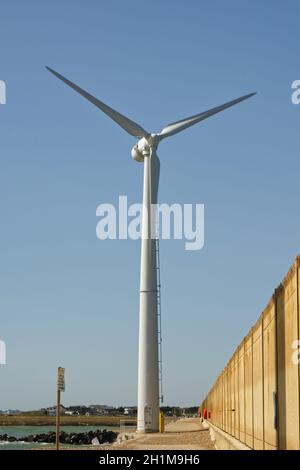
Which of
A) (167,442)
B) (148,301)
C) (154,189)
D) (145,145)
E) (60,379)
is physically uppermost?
(145,145)

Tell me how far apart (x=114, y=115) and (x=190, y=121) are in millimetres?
4645

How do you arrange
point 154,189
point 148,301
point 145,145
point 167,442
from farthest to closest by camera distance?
point 145,145
point 154,189
point 148,301
point 167,442

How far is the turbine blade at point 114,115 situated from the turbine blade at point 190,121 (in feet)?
4.27

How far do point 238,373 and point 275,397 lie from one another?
1055cm

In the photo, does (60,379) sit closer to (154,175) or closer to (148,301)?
(148,301)

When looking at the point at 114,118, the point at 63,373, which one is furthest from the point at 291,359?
the point at 114,118

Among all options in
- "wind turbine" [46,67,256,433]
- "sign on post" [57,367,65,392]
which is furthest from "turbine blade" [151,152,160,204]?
"sign on post" [57,367,65,392]

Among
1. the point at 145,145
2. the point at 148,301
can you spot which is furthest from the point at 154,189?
the point at 148,301

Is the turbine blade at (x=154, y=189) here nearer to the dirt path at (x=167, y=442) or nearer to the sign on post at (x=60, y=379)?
the dirt path at (x=167, y=442)

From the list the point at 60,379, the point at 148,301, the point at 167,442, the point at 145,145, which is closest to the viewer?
the point at 60,379

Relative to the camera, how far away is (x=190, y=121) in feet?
183

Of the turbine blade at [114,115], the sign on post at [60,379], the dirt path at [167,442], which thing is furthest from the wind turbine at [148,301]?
the sign on post at [60,379]

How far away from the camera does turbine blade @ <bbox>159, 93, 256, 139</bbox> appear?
55875 mm
